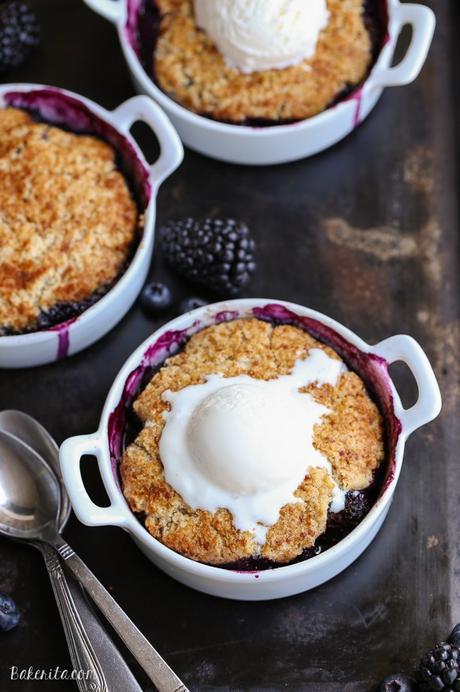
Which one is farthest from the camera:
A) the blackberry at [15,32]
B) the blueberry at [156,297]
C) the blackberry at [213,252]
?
the blackberry at [15,32]

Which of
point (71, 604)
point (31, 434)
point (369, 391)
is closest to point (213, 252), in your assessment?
point (369, 391)

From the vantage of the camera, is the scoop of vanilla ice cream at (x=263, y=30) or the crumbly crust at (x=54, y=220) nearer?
the crumbly crust at (x=54, y=220)

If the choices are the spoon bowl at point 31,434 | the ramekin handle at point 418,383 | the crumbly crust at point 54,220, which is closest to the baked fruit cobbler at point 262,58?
the crumbly crust at point 54,220

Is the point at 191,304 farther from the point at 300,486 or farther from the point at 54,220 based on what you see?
the point at 300,486

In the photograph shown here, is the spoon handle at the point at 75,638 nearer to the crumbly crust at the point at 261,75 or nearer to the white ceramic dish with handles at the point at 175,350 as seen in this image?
the white ceramic dish with handles at the point at 175,350

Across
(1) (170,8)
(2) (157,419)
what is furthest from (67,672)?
(1) (170,8)

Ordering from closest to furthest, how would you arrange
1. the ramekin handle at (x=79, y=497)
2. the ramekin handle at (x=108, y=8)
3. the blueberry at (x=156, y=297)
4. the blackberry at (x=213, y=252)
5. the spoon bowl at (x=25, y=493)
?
the ramekin handle at (x=79, y=497), the spoon bowl at (x=25, y=493), the blackberry at (x=213, y=252), the blueberry at (x=156, y=297), the ramekin handle at (x=108, y=8)
